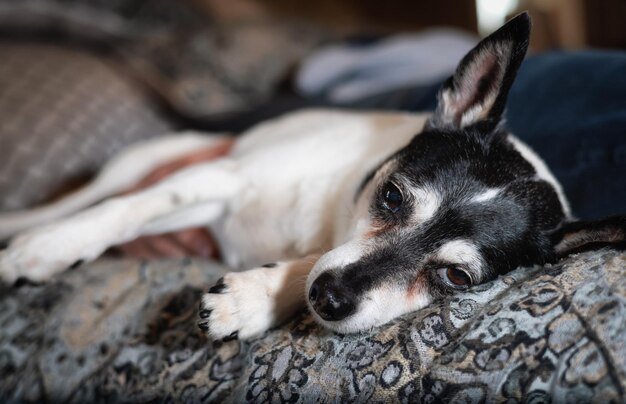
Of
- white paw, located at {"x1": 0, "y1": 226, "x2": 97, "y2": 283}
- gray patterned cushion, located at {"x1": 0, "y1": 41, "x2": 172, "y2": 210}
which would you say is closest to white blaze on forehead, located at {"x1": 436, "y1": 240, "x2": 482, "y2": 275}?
white paw, located at {"x1": 0, "y1": 226, "x2": 97, "y2": 283}

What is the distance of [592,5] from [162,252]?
534 centimetres

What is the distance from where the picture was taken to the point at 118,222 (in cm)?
176

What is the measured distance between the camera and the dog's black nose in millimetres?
1326

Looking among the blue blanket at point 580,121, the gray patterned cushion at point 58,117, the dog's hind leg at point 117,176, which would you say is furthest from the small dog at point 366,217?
the gray patterned cushion at point 58,117

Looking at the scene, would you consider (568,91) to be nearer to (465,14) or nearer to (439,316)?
(439,316)

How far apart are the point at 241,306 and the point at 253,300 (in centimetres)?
5

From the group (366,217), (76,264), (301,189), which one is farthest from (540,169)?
(76,264)

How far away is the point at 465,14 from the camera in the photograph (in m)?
6.35

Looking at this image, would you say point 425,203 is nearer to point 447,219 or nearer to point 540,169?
point 447,219

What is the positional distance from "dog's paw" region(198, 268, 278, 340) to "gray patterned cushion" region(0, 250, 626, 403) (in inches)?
1.7

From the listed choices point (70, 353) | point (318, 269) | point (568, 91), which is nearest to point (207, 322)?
point (318, 269)

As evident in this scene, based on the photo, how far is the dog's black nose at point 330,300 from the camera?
133cm

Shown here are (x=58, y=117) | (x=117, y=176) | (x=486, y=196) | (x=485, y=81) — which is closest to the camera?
(x=486, y=196)

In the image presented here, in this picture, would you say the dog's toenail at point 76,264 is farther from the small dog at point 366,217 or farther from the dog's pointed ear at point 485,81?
the dog's pointed ear at point 485,81
